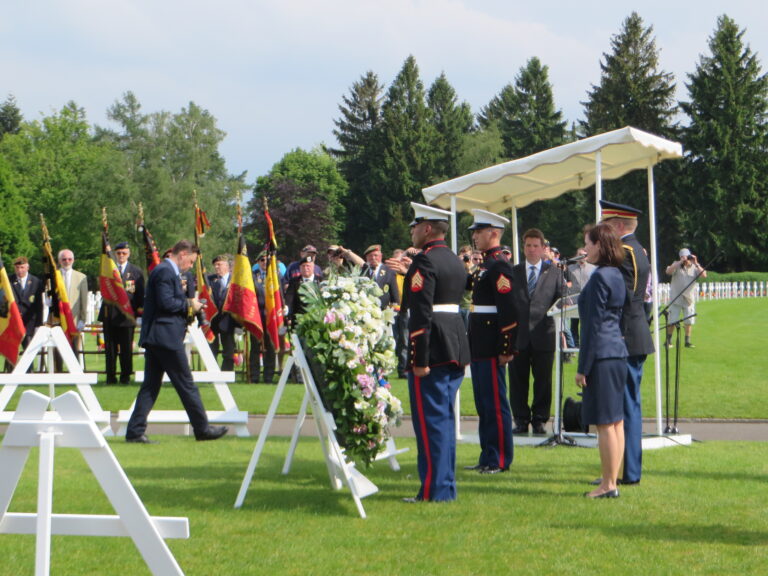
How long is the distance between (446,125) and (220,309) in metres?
74.7

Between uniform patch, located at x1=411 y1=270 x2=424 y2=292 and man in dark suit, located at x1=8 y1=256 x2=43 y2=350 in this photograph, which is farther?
man in dark suit, located at x1=8 y1=256 x2=43 y2=350

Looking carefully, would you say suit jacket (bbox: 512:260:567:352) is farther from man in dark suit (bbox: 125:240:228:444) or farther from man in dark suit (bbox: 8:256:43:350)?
man in dark suit (bbox: 8:256:43:350)

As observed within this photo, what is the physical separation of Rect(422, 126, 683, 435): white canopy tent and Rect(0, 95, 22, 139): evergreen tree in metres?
93.4

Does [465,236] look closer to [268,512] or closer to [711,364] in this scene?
[711,364]

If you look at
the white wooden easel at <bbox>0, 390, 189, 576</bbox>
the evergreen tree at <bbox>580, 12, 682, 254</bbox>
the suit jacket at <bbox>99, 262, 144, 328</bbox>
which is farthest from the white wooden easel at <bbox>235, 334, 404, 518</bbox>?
the evergreen tree at <bbox>580, 12, 682, 254</bbox>

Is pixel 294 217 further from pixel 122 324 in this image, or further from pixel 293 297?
pixel 293 297

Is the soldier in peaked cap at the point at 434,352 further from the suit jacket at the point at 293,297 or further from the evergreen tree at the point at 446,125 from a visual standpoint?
the evergreen tree at the point at 446,125

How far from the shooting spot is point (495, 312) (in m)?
9.59

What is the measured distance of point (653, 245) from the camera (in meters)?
11.2

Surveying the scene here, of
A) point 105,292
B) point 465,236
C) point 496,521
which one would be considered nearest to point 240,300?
point 105,292

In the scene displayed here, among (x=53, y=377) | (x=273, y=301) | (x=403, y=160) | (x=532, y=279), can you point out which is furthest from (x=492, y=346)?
(x=403, y=160)

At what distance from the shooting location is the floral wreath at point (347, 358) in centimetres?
795

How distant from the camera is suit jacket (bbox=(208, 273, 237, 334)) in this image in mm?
18172

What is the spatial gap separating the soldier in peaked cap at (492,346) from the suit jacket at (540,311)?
177cm
